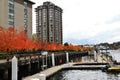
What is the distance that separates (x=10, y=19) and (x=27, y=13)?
2498 cm

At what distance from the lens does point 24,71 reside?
46781 millimetres

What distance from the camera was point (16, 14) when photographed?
132 m

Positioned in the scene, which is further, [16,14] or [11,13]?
[16,14]

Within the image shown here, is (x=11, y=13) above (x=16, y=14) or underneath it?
underneath

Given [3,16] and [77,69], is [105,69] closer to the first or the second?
[77,69]

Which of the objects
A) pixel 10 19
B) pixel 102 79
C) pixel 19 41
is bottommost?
pixel 102 79

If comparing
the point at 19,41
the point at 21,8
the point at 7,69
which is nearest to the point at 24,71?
the point at 7,69

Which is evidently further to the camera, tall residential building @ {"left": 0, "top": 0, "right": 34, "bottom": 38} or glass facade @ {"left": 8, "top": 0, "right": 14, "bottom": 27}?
glass facade @ {"left": 8, "top": 0, "right": 14, "bottom": 27}

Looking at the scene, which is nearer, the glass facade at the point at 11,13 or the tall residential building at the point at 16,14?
the tall residential building at the point at 16,14

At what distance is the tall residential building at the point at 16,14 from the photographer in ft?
392

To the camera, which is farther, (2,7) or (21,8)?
(21,8)

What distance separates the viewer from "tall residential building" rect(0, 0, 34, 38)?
11962 centimetres

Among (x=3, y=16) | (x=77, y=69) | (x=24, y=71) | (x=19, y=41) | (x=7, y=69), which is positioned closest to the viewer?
(x=7, y=69)

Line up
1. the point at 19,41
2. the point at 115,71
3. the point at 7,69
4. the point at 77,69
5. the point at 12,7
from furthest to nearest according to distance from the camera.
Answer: the point at 12,7 → the point at 19,41 → the point at 77,69 → the point at 115,71 → the point at 7,69
